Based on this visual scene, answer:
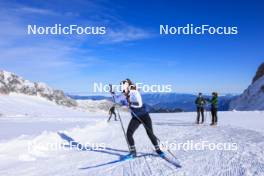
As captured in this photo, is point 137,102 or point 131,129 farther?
point 131,129

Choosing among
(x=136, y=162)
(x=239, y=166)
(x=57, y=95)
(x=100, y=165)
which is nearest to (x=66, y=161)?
(x=100, y=165)

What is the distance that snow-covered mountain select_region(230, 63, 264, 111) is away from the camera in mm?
115775

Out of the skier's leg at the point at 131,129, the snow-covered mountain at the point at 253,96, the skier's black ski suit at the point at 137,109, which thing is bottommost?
the skier's leg at the point at 131,129

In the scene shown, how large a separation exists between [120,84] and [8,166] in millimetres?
3748

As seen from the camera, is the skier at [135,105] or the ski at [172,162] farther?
the skier at [135,105]

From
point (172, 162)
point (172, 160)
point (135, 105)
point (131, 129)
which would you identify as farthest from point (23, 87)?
point (172, 162)

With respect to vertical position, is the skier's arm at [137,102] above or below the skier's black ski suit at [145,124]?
above

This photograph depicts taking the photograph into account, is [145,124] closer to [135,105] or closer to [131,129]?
[131,129]

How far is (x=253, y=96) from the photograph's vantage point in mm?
123375

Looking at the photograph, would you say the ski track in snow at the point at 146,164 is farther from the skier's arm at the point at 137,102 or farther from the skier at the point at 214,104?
the skier at the point at 214,104

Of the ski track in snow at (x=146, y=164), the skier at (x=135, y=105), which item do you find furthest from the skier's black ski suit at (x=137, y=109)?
the ski track in snow at (x=146, y=164)

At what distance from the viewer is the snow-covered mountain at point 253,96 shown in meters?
116

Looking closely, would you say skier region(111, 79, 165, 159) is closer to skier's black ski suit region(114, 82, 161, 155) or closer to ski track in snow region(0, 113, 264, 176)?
skier's black ski suit region(114, 82, 161, 155)

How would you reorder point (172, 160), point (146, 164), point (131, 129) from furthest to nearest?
point (131, 129)
point (172, 160)
point (146, 164)
